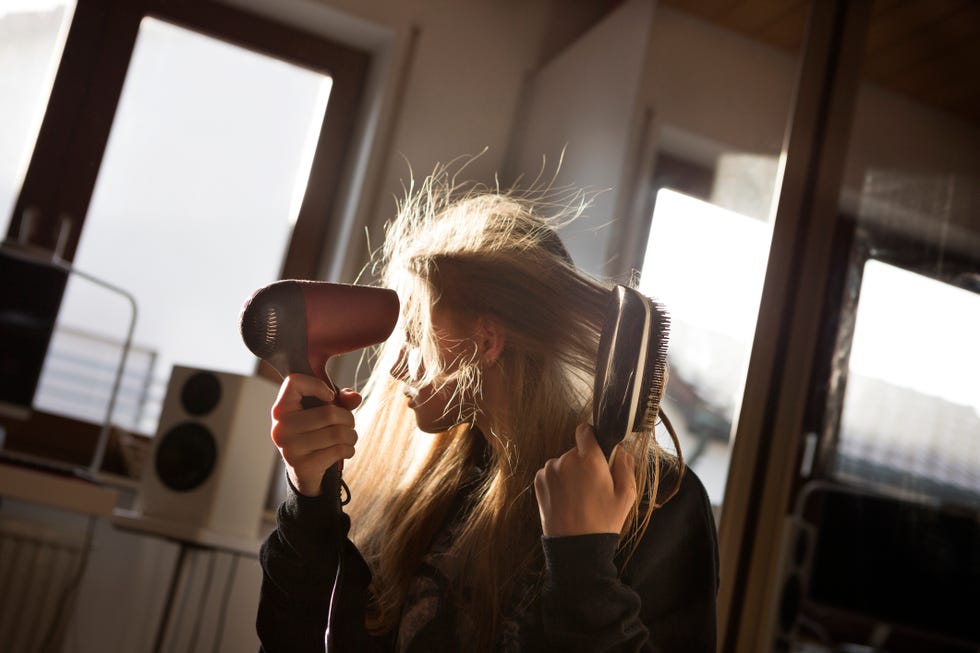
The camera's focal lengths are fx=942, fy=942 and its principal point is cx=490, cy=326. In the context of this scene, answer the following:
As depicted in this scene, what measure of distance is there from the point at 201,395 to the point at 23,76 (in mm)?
916

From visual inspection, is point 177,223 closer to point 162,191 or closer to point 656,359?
point 162,191

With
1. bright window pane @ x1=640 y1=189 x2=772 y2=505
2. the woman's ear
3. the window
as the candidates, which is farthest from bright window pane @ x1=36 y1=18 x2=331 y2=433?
the woman's ear

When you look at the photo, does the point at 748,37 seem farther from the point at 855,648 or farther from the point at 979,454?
the point at 855,648

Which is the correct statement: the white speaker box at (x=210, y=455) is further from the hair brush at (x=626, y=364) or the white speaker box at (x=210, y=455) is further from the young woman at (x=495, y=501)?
the hair brush at (x=626, y=364)

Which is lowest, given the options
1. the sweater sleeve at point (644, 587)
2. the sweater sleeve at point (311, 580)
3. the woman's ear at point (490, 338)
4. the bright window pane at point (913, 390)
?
the sweater sleeve at point (311, 580)

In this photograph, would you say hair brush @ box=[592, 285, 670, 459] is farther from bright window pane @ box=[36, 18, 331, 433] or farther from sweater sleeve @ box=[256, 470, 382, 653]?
bright window pane @ box=[36, 18, 331, 433]

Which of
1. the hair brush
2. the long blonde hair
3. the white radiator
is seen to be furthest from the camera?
the white radiator

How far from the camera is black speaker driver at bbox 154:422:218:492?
1.49m

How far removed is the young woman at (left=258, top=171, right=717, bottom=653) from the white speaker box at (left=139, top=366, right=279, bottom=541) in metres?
0.84

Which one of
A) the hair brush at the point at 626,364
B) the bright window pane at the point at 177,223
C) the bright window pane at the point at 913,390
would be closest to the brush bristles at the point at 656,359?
the hair brush at the point at 626,364

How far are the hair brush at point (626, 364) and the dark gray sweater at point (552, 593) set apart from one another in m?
0.06

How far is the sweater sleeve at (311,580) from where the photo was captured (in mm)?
625

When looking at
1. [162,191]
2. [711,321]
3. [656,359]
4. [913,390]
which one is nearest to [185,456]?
[162,191]

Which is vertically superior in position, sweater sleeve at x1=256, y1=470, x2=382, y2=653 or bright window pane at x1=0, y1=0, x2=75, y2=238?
bright window pane at x1=0, y1=0, x2=75, y2=238
